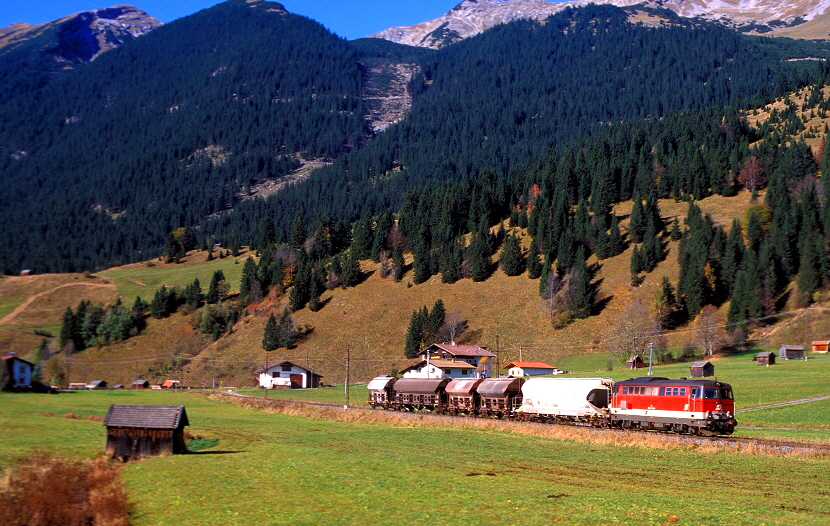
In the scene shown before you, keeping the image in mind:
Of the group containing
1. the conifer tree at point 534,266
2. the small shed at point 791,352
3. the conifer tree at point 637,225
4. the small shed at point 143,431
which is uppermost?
the conifer tree at point 637,225

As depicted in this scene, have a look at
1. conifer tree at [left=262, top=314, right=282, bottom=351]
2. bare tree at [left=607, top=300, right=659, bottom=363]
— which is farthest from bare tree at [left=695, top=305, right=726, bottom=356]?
conifer tree at [left=262, top=314, right=282, bottom=351]

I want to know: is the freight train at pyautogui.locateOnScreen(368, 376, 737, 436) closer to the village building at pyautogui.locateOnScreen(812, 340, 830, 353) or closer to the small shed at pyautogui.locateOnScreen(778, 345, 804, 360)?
the small shed at pyautogui.locateOnScreen(778, 345, 804, 360)

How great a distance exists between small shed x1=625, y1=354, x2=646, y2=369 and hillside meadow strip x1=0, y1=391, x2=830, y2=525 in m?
56.5

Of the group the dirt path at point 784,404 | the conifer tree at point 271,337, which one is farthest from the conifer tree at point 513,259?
the dirt path at point 784,404

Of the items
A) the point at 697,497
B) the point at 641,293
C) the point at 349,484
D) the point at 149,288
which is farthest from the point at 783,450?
the point at 149,288

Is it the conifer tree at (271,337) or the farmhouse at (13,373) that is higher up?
the conifer tree at (271,337)

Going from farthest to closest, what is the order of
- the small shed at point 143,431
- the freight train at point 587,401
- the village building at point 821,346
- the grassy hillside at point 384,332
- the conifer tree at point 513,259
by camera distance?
the conifer tree at point 513,259 → the grassy hillside at point 384,332 → the village building at point 821,346 → the freight train at point 587,401 → the small shed at point 143,431

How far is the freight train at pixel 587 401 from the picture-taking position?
2013 inches

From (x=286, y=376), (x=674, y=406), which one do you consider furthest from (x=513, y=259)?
(x=674, y=406)

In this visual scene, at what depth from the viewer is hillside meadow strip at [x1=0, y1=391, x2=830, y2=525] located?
24562mm

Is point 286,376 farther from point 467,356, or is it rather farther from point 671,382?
point 671,382

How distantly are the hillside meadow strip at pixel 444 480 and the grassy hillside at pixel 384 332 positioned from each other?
69.9m

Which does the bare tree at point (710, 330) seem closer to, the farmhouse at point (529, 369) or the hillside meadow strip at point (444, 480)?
the farmhouse at point (529, 369)

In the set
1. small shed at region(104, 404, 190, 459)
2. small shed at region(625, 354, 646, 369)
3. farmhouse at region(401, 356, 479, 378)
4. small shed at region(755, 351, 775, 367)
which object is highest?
small shed at region(755, 351, 775, 367)
